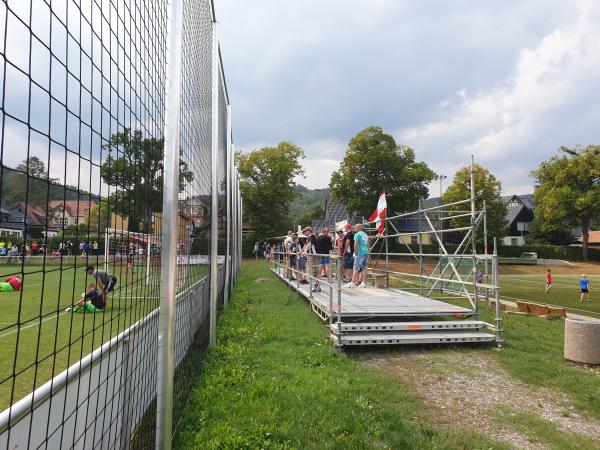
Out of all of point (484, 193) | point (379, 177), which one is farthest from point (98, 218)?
point (484, 193)

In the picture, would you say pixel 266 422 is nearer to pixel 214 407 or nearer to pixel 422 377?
pixel 214 407

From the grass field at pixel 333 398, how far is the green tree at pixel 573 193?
50535 mm

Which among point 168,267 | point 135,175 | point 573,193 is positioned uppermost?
point 573,193

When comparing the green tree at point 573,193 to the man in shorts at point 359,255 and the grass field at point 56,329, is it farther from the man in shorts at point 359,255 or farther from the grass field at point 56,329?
the grass field at point 56,329

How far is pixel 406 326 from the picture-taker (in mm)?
7176

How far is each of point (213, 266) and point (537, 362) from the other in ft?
15.1

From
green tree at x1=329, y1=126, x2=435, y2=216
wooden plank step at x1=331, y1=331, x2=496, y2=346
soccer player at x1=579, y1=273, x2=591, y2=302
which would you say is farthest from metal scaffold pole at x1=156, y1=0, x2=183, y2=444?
green tree at x1=329, y1=126, x2=435, y2=216

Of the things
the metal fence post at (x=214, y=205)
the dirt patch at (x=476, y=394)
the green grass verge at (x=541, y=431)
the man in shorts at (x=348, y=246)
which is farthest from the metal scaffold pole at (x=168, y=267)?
the man in shorts at (x=348, y=246)

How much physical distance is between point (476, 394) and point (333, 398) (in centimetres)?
169

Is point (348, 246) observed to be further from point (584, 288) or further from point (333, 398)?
point (584, 288)

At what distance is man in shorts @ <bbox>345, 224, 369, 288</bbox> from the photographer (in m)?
10.1

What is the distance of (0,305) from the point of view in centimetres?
1170

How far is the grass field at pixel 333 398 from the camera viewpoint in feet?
11.7

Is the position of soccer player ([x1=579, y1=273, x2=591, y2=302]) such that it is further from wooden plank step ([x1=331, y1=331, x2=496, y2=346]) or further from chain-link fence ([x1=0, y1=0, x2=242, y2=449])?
chain-link fence ([x1=0, y1=0, x2=242, y2=449])
